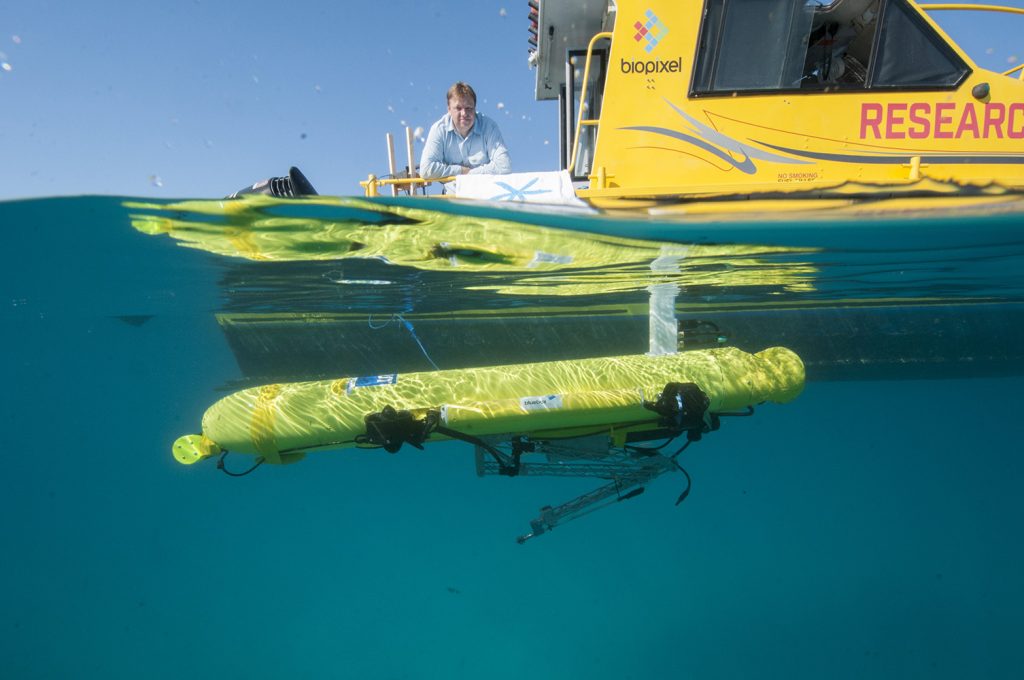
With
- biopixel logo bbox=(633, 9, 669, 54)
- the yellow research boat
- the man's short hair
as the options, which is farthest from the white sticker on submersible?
A: the man's short hair

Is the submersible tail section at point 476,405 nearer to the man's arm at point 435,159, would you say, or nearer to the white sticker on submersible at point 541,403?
the white sticker on submersible at point 541,403

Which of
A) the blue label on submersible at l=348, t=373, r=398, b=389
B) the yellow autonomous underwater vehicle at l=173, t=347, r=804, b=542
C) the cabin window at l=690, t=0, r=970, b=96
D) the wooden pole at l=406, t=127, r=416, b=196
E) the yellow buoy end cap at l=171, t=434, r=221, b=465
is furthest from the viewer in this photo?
the wooden pole at l=406, t=127, r=416, b=196

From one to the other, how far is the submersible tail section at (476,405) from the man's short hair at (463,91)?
346cm

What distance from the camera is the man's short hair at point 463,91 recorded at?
5211mm

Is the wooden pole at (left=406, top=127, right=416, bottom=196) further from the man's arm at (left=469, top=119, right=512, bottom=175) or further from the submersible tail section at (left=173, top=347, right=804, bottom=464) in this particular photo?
the submersible tail section at (left=173, top=347, right=804, bottom=464)

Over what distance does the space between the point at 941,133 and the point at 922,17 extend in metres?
0.97

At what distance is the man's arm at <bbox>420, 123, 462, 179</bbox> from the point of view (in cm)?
497

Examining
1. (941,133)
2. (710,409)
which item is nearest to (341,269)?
(710,409)

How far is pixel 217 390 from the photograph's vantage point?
26.0 feet

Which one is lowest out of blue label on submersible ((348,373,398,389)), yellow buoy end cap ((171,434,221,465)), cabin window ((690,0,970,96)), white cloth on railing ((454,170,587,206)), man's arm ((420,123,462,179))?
yellow buoy end cap ((171,434,221,465))

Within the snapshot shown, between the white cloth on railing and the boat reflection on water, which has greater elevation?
the white cloth on railing

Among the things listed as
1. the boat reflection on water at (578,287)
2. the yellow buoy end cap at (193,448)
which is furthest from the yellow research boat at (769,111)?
the yellow buoy end cap at (193,448)

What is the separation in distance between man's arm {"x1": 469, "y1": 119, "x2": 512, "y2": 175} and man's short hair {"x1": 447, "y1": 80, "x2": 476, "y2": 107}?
0.31 metres

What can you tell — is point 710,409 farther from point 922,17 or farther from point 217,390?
point 217,390
